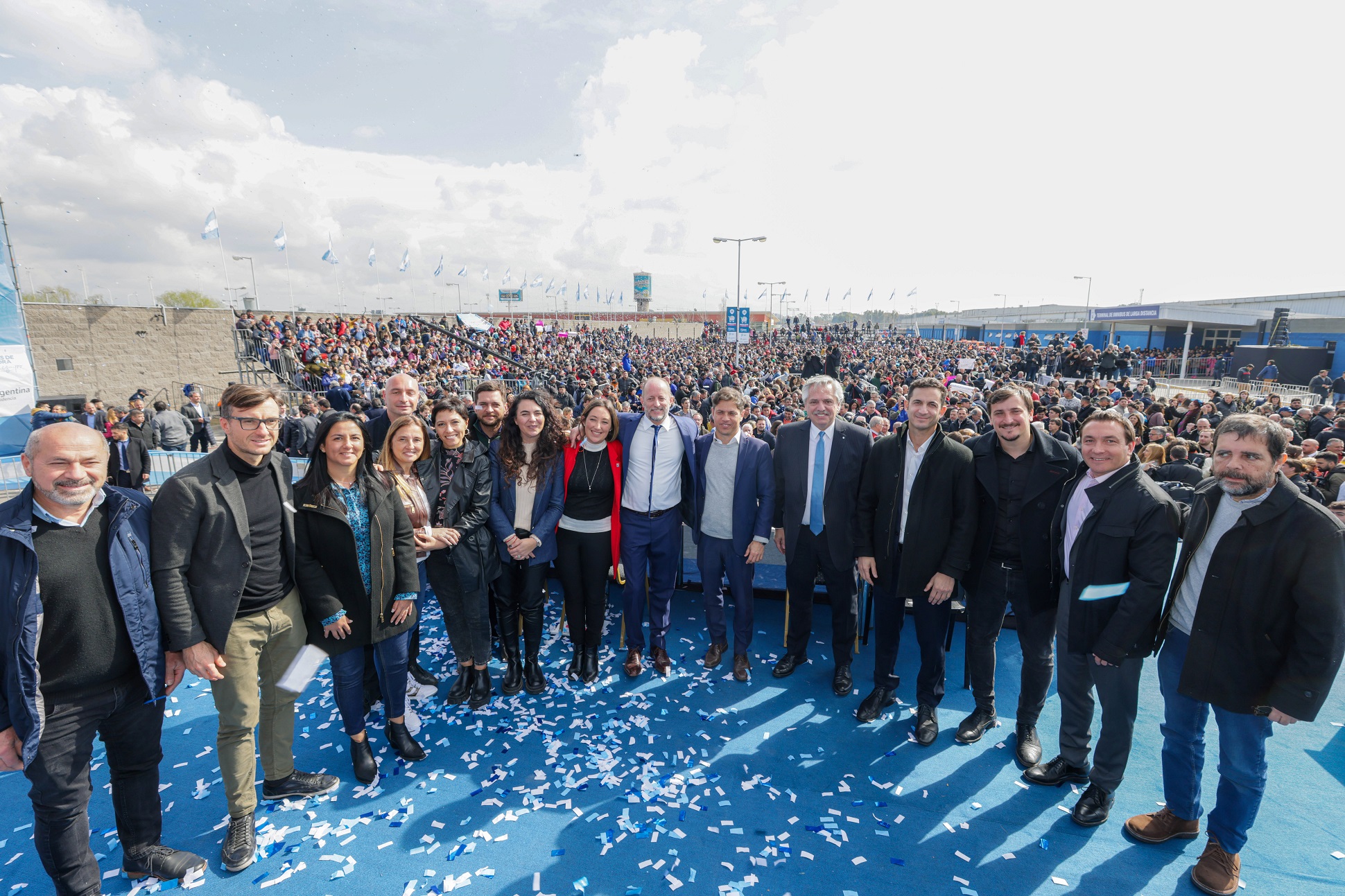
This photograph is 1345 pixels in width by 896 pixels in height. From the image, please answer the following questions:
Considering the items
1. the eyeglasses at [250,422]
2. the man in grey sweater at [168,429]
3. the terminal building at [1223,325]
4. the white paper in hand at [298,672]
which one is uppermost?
the terminal building at [1223,325]

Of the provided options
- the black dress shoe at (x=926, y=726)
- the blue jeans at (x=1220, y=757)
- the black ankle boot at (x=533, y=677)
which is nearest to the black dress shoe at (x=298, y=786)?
the black ankle boot at (x=533, y=677)

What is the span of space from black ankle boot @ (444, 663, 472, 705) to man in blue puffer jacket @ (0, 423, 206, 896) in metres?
1.71

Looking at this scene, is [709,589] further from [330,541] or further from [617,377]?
[617,377]

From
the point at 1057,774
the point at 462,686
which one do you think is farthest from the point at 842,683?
the point at 462,686

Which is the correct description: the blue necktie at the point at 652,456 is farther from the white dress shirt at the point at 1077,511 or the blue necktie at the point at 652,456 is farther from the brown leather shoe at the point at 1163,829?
the brown leather shoe at the point at 1163,829

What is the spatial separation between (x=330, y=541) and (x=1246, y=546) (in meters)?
→ 4.37

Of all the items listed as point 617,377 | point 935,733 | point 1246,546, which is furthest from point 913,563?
point 617,377

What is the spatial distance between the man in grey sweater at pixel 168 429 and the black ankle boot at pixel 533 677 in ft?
36.3

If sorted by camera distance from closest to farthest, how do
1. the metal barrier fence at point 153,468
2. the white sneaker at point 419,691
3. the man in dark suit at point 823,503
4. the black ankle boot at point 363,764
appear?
the black ankle boot at point 363,764 → the man in dark suit at point 823,503 → the white sneaker at point 419,691 → the metal barrier fence at point 153,468

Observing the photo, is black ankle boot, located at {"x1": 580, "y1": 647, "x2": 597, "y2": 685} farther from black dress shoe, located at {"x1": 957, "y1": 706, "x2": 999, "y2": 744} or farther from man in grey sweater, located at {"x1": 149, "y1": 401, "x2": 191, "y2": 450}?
man in grey sweater, located at {"x1": 149, "y1": 401, "x2": 191, "y2": 450}

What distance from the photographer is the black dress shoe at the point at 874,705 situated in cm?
376

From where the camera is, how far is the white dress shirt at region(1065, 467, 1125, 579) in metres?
2.99

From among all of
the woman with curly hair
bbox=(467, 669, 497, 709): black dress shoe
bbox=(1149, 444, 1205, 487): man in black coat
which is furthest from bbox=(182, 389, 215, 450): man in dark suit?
bbox=(1149, 444, 1205, 487): man in black coat

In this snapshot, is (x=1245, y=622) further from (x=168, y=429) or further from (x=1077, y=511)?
(x=168, y=429)
